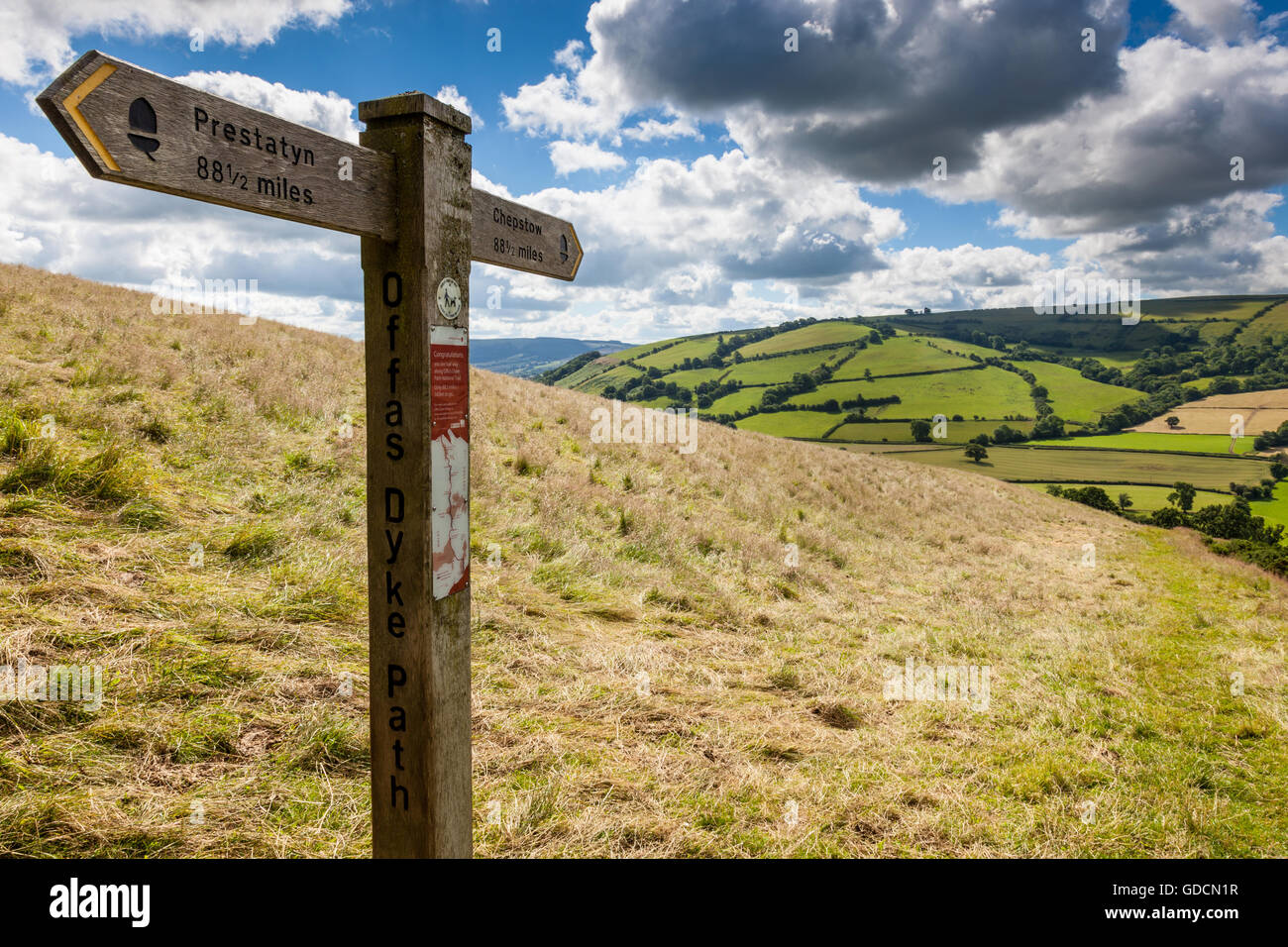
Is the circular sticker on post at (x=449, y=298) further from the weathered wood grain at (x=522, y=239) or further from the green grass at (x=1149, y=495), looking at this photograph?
the green grass at (x=1149, y=495)

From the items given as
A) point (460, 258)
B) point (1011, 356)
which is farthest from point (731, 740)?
point (1011, 356)

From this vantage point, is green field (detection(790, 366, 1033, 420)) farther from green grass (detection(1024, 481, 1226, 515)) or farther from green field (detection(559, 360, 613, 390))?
green field (detection(559, 360, 613, 390))

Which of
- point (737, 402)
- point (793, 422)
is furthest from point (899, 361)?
point (793, 422)

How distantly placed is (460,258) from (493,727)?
11.8 feet

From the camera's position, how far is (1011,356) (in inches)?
4513

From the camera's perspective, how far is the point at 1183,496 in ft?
163

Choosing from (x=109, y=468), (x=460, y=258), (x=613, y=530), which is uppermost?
(x=460, y=258)

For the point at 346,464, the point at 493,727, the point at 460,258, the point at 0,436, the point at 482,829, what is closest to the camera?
the point at 460,258

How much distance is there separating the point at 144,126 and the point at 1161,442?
304 feet

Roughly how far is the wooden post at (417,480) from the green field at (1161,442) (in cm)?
8382

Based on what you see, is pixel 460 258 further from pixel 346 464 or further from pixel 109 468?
pixel 346 464
